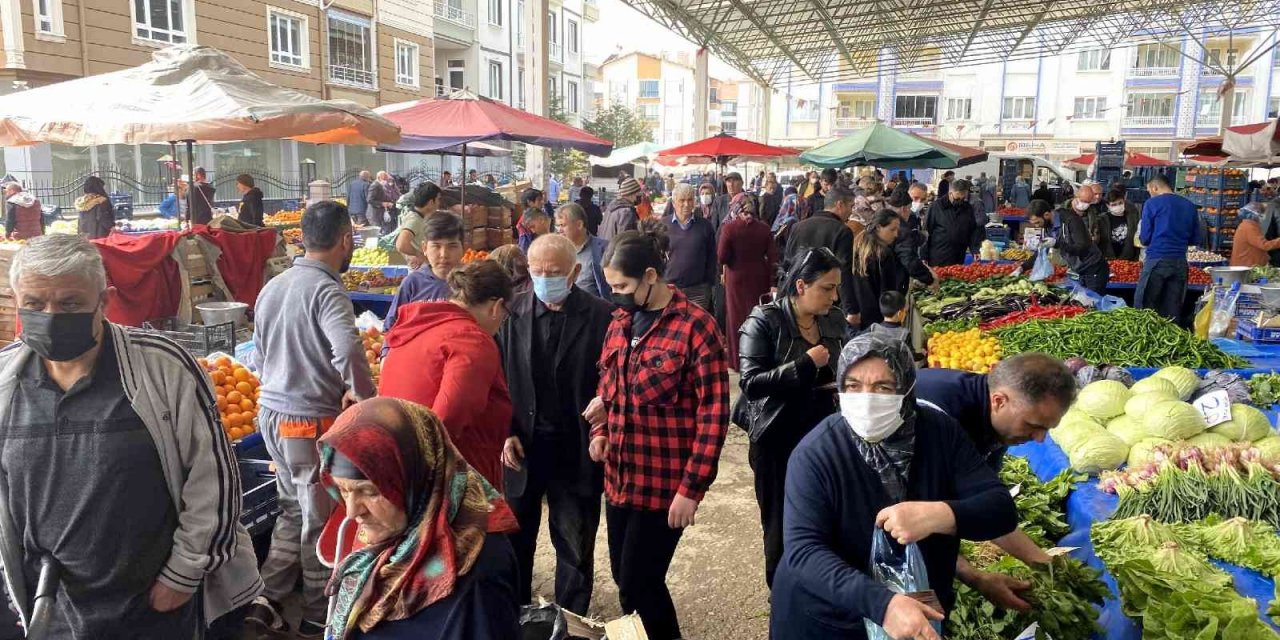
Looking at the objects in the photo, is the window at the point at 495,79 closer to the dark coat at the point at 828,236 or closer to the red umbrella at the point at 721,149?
the red umbrella at the point at 721,149

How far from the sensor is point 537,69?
15156mm

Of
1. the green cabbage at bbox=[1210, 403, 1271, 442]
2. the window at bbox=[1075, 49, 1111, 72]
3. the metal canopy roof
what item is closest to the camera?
the green cabbage at bbox=[1210, 403, 1271, 442]

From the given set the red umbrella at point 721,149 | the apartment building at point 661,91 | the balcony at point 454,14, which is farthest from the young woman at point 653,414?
the apartment building at point 661,91

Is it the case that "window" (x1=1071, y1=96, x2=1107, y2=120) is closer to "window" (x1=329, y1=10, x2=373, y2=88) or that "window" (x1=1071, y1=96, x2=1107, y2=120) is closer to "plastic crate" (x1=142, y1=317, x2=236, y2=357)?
"window" (x1=329, y1=10, x2=373, y2=88)

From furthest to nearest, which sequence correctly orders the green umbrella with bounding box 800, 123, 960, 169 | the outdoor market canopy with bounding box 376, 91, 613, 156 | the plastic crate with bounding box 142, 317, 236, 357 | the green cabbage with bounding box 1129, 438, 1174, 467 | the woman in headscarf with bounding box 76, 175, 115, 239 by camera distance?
the green umbrella with bounding box 800, 123, 960, 169 → the woman in headscarf with bounding box 76, 175, 115, 239 → the outdoor market canopy with bounding box 376, 91, 613, 156 → the plastic crate with bounding box 142, 317, 236, 357 → the green cabbage with bounding box 1129, 438, 1174, 467

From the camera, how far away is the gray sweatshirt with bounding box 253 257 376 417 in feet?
11.9

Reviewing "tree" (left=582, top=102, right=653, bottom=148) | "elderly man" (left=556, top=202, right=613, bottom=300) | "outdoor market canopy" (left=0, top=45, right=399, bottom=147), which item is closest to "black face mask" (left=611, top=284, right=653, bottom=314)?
"elderly man" (left=556, top=202, right=613, bottom=300)

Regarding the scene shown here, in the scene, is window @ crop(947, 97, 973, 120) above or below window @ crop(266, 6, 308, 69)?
above

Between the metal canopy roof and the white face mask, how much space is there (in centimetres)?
1945

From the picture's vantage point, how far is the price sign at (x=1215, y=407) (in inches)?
174

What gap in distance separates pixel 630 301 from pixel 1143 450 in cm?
278

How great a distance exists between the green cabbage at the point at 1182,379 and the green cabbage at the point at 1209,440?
1.53ft

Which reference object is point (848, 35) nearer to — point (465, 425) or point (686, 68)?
point (465, 425)

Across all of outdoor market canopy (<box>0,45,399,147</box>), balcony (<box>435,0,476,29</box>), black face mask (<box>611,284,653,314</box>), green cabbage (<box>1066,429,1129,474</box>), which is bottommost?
green cabbage (<box>1066,429,1129,474</box>)
